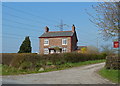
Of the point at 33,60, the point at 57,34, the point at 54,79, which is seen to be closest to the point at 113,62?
the point at 54,79

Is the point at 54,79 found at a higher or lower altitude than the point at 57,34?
lower

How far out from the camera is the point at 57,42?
50.0m

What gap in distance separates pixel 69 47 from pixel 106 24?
120 ft

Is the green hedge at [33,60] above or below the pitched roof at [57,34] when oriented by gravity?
below

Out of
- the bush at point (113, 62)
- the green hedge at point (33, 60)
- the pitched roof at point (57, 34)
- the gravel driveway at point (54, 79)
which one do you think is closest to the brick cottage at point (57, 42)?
the pitched roof at point (57, 34)

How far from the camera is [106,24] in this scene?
38.9 feet

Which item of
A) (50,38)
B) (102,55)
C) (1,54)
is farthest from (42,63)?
(50,38)

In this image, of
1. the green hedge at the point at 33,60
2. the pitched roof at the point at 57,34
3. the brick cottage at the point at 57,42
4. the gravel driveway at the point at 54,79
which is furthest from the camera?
the pitched roof at the point at 57,34

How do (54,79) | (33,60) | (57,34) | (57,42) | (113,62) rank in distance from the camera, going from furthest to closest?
(57,34) → (57,42) → (33,60) → (113,62) → (54,79)

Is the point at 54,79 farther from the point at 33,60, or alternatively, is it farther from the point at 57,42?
the point at 57,42

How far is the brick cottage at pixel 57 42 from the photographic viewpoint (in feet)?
159

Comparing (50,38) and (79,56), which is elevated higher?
(50,38)

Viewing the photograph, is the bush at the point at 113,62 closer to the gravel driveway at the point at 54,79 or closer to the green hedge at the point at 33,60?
the gravel driveway at the point at 54,79

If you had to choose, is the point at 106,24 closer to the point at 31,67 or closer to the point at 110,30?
the point at 110,30
